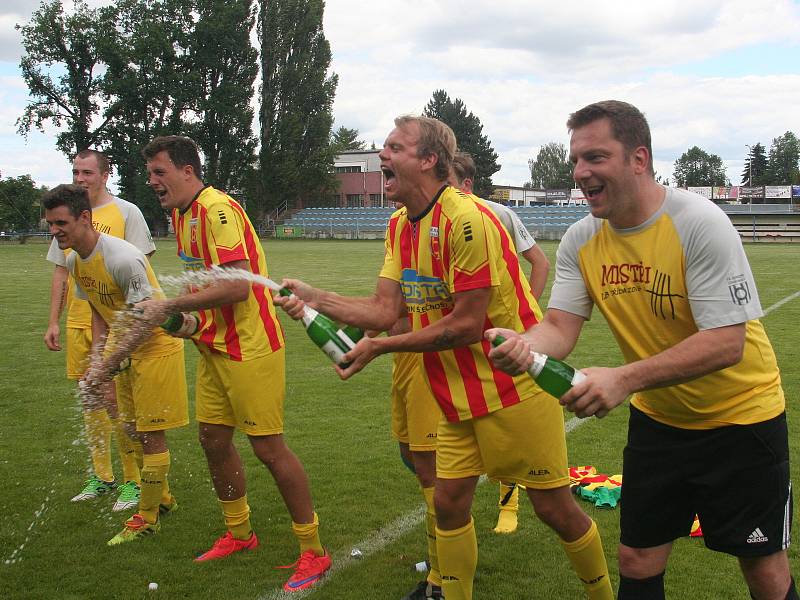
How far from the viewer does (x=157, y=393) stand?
208 inches

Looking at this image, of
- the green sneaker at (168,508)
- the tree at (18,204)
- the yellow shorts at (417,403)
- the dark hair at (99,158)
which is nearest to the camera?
the yellow shorts at (417,403)

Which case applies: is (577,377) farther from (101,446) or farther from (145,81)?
(145,81)

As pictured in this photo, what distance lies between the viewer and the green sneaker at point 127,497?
5.75 meters

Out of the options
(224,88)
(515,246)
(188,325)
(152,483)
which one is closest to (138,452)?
(152,483)

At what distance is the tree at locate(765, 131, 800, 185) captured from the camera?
108 meters

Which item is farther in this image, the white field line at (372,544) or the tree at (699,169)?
the tree at (699,169)

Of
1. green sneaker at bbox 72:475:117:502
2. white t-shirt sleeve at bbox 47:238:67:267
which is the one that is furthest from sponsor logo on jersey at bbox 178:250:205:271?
green sneaker at bbox 72:475:117:502

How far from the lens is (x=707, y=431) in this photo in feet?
10.2

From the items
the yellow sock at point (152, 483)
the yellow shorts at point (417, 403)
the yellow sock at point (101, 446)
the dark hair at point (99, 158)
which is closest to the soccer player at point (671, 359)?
the yellow shorts at point (417, 403)

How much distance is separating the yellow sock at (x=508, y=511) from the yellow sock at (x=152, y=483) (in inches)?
87.8

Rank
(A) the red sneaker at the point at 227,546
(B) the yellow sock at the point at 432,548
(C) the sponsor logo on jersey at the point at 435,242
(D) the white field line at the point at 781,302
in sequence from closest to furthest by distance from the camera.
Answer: (C) the sponsor logo on jersey at the point at 435,242 < (B) the yellow sock at the point at 432,548 < (A) the red sneaker at the point at 227,546 < (D) the white field line at the point at 781,302

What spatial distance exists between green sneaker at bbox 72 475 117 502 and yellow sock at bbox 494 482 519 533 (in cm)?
299

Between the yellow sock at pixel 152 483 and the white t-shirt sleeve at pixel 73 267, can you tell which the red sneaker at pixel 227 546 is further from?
the white t-shirt sleeve at pixel 73 267

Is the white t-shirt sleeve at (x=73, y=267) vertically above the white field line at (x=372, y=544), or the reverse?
the white t-shirt sleeve at (x=73, y=267)
